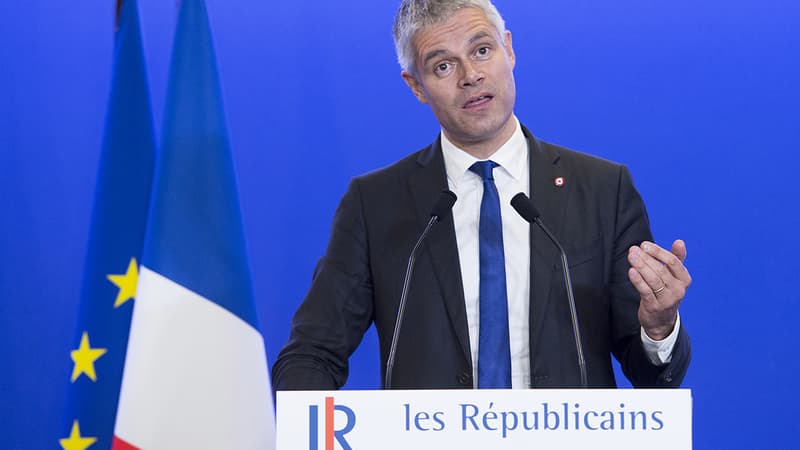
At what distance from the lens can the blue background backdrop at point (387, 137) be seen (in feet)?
9.15

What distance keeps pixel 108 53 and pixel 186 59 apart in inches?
26.3

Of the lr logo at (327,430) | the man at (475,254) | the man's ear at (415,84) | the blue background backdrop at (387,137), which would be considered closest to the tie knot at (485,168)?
the man at (475,254)

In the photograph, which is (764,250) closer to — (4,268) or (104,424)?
(104,424)

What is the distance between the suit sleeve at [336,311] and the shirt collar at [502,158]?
22cm

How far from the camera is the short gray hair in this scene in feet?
6.39

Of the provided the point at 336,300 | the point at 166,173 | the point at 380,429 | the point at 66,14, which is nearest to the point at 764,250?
the point at 336,300

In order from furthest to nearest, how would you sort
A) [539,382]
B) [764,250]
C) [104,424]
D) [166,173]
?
[764,250] → [104,424] → [166,173] → [539,382]

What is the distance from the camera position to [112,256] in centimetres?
243

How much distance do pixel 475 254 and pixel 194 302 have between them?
72 cm

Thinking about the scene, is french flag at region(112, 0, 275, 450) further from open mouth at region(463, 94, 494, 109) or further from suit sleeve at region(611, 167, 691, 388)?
suit sleeve at region(611, 167, 691, 388)

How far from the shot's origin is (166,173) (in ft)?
7.38

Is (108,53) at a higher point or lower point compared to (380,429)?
higher

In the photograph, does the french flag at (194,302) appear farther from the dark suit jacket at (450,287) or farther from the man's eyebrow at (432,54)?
the man's eyebrow at (432,54)

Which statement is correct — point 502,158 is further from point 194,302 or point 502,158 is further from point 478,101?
point 194,302
